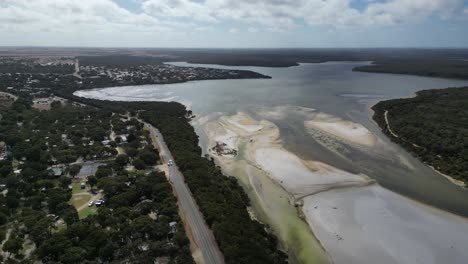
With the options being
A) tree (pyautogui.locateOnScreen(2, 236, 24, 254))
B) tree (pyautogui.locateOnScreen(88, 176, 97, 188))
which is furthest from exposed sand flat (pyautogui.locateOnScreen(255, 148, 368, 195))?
tree (pyautogui.locateOnScreen(2, 236, 24, 254))

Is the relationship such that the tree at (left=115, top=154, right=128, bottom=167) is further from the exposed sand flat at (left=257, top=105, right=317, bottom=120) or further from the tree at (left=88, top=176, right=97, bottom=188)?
the exposed sand flat at (left=257, top=105, right=317, bottom=120)

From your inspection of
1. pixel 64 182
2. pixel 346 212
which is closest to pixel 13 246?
pixel 64 182

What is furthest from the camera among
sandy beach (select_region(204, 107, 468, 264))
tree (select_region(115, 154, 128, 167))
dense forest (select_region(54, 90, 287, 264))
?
tree (select_region(115, 154, 128, 167))

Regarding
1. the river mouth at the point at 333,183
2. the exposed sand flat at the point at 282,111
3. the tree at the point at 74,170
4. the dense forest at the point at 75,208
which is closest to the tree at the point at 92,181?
the dense forest at the point at 75,208

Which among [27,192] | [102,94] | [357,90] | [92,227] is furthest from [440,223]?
[102,94]

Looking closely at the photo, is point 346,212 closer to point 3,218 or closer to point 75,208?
point 75,208

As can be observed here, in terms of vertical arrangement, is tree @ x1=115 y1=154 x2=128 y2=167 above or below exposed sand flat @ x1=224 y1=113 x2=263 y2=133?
below
